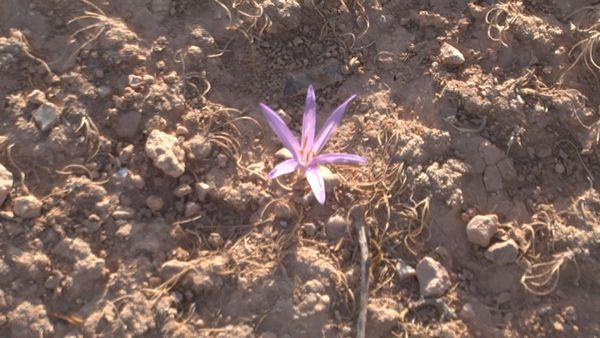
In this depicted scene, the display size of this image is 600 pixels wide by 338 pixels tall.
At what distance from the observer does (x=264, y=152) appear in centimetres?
233

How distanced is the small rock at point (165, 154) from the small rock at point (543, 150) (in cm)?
132

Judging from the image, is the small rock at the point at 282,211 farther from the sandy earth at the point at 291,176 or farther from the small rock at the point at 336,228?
the small rock at the point at 336,228

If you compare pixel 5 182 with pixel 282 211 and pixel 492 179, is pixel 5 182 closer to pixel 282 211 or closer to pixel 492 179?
pixel 282 211

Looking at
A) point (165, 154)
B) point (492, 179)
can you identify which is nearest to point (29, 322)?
point (165, 154)

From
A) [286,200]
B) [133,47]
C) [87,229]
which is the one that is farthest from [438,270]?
[133,47]

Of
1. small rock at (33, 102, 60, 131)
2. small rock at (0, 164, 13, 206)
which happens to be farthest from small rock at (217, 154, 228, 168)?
small rock at (0, 164, 13, 206)

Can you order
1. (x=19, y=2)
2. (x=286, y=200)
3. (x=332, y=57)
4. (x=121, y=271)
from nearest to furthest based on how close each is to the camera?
(x=121, y=271) < (x=286, y=200) < (x=19, y=2) < (x=332, y=57)

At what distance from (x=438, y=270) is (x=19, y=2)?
1803 millimetres

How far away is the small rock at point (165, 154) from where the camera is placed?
2150mm

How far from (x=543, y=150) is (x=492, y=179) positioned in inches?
10.1

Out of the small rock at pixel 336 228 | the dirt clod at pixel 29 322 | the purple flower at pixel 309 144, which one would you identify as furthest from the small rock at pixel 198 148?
the dirt clod at pixel 29 322

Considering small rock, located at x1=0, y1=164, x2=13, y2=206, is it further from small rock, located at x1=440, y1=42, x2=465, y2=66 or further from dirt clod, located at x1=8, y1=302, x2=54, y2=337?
small rock, located at x1=440, y1=42, x2=465, y2=66

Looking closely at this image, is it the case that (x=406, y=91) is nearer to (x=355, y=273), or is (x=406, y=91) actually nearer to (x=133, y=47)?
(x=355, y=273)

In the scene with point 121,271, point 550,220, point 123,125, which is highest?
point 550,220
